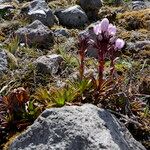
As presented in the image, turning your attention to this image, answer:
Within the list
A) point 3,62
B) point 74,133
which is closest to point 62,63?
point 3,62

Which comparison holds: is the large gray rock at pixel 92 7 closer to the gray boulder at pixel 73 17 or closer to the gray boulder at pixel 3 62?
the gray boulder at pixel 73 17

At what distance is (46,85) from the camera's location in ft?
18.8

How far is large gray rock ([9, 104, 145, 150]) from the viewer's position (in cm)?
385

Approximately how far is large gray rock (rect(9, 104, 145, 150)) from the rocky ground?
0.02 meters

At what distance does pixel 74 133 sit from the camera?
153 inches

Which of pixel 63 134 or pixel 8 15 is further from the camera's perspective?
pixel 8 15

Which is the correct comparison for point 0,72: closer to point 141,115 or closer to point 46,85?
point 46,85

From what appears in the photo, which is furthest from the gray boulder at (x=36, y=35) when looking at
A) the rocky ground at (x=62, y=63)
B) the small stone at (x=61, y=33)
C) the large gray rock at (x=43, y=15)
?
the large gray rock at (x=43, y=15)

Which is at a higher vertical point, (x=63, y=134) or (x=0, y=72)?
(x=63, y=134)

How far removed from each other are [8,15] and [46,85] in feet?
9.35

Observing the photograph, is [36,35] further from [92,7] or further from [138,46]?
[92,7]

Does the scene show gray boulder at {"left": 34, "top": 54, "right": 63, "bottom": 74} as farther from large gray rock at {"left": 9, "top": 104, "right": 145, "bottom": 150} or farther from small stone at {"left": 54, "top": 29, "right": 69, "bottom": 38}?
large gray rock at {"left": 9, "top": 104, "right": 145, "bottom": 150}

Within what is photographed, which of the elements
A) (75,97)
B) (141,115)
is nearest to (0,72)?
(75,97)

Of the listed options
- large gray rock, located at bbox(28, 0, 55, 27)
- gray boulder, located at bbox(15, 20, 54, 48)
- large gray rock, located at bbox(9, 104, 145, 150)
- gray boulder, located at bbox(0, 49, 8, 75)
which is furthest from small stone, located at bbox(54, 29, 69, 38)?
large gray rock, located at bbox(9, 104, 145, 150)
